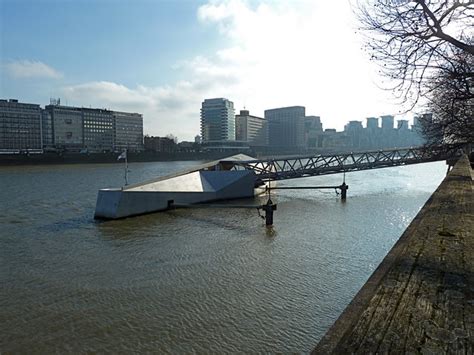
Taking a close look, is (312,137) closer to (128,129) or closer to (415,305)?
(128,129)

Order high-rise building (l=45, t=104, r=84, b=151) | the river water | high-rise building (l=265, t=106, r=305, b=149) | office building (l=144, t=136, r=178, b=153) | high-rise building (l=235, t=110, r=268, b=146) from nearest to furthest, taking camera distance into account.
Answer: the river water < high-rise building (l=45, t=104, r=84, b=151) < office building (l=144, t=136, r=178, b=153) < high-rise building (l=235, t=110, r=268, b=146) < high-rise building (l=265, t=106, r=305, b=149)

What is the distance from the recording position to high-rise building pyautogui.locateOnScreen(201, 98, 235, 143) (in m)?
151

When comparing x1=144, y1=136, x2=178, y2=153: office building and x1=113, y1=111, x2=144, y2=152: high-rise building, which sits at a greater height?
x1=113, y1=111, x2=144, y2=152: high-rise building

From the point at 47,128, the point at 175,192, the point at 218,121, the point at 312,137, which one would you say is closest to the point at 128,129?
the point at 47,128

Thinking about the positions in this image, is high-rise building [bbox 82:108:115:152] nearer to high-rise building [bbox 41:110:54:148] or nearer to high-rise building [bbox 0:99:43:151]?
high-rise building [bbox 41:110:54:148]

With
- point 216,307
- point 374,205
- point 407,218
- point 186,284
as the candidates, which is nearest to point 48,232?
point 186,284

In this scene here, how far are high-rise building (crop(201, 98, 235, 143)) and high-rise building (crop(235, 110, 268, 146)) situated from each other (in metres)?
5.14

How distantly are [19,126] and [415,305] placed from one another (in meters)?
124

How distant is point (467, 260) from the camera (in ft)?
12.6

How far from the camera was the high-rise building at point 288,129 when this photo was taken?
6860 inches

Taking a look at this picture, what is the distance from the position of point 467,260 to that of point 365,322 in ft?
6.99

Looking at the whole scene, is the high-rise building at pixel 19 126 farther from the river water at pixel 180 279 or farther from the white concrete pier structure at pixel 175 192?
the river water at pixel 180 279

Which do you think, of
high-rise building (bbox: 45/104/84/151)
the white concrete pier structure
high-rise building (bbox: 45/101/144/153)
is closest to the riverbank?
the white concrete pier structure

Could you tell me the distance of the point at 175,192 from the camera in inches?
803
